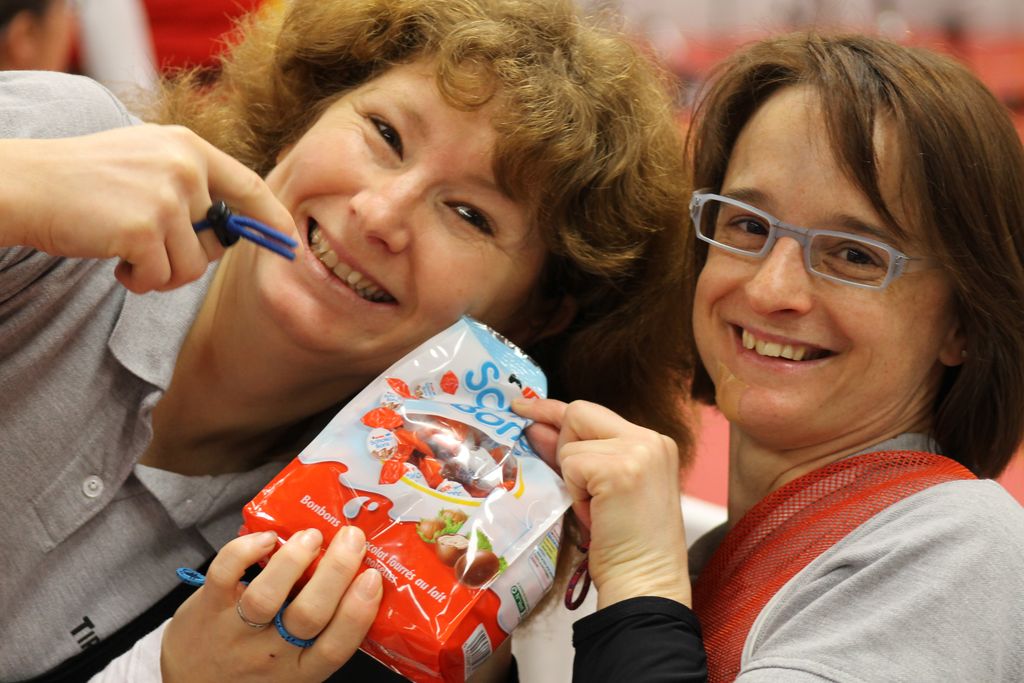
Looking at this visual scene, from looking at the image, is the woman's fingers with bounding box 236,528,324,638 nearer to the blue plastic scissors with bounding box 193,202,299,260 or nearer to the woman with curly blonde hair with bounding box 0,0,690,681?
the woman with curly blonde hair with bounding box 0,0,690,681

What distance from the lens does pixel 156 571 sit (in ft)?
5.51

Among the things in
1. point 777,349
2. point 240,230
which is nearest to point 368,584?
point 240,230

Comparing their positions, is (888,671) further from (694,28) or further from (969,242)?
(694,28)

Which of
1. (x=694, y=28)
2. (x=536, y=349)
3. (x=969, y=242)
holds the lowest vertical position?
(x=694, y=28)

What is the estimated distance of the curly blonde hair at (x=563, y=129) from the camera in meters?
1.65

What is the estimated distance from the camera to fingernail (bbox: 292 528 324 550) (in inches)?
50.6

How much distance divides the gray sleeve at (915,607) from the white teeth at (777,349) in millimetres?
286

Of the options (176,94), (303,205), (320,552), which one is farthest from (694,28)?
(320,552)

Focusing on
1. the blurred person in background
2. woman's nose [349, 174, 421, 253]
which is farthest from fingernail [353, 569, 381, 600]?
the blurred person in background

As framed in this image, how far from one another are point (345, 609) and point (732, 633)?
0.48m

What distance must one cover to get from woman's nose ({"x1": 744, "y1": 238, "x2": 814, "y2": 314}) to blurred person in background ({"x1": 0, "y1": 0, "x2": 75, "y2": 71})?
84.7 inches

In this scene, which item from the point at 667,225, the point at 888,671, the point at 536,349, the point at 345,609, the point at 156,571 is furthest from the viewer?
the point at 536,349

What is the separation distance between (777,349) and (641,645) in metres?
0.47

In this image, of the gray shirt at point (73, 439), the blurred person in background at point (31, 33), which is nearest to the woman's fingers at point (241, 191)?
the gray shirt at point (73, 439)
